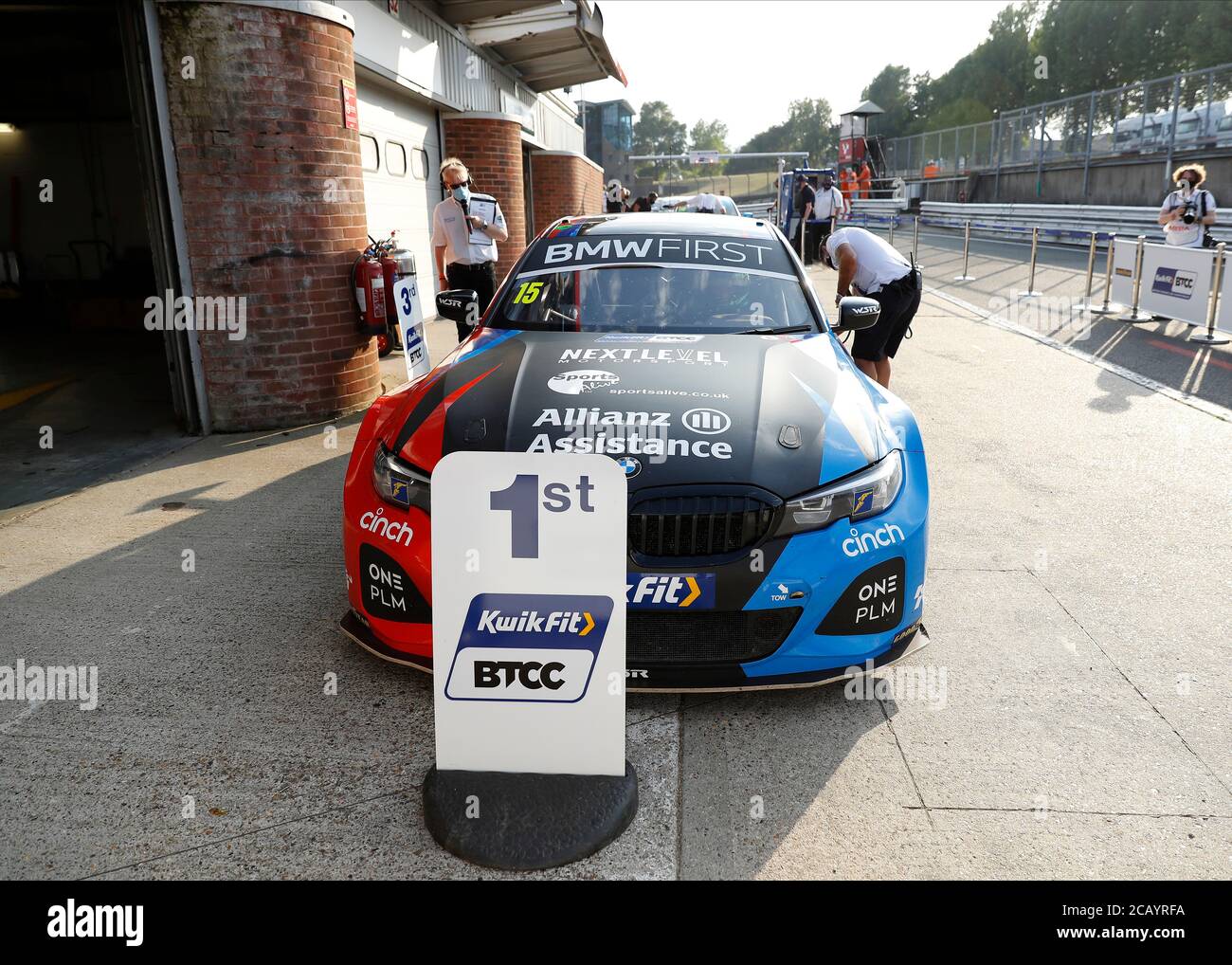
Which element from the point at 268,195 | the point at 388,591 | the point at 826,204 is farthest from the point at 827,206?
the point at 388,591

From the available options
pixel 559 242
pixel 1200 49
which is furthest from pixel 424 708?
pixel 1200 49

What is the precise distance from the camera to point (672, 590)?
9.12 feet

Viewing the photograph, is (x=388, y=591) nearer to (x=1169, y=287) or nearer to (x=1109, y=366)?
(x=1109, y=366)

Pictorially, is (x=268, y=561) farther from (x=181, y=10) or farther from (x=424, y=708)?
(x=181, y=10)

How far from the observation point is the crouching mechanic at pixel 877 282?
6.43 meters

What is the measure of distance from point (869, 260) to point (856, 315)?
2064 millimetres

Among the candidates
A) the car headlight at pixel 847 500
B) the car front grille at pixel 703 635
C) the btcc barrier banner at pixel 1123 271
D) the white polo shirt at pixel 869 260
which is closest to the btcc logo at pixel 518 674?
the car front grille at pixel 703 635

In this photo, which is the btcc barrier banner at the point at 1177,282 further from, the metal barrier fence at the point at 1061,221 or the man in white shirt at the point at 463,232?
the man in white shirt at the point at 463,232

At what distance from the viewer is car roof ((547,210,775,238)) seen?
489 cm

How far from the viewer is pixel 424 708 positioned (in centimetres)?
317

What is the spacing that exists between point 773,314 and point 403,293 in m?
3.34

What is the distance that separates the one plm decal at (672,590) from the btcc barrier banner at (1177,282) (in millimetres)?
9609

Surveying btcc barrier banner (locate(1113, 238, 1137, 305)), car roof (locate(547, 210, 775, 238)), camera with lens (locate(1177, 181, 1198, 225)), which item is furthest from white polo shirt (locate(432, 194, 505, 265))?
btcc barrier banner (locate(1113, 238, 1137, 305))

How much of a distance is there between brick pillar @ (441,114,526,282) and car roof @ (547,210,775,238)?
9.16 metres
